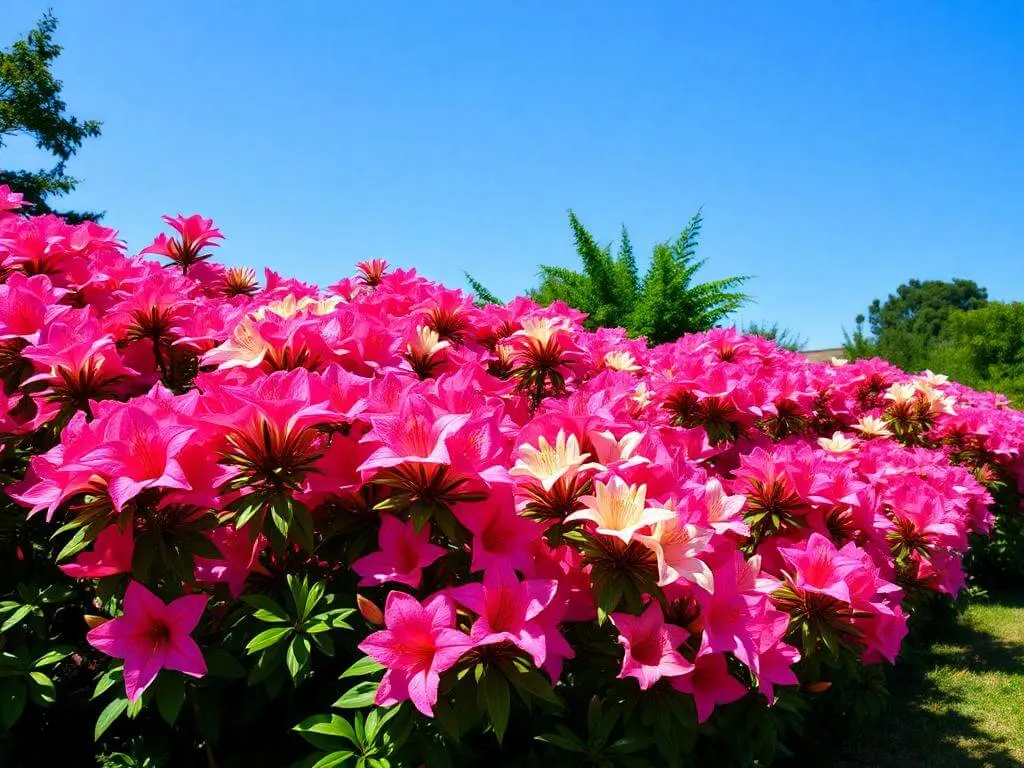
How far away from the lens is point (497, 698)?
111 cm

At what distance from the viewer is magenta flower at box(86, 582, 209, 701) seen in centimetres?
119

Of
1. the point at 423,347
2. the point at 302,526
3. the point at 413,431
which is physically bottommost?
the point at 302,526

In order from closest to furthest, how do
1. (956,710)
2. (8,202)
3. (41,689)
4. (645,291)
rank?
(41,689), (8,202), (956,710), (645,291)

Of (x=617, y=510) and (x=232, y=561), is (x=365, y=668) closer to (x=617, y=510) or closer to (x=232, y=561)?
(x=232, y=561)

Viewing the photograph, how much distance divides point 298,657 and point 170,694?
0.23 metres

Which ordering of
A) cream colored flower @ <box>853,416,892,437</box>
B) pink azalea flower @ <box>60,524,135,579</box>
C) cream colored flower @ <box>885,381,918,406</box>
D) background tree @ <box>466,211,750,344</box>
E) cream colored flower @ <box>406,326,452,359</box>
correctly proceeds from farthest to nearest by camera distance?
background tree @ <box>466,211,750,344</box>
cream colored flower @ <box>885,381,918,406</box>
cream colored flower @ <box>853,416,892,437</box>
cream colored flower @ <box>406,326,452,359</box>
pink azalea flower @ <box>60,524,135,579</box>

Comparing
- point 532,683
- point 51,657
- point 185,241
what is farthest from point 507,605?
point 185,241

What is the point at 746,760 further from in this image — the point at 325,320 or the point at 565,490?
the point at 325,320

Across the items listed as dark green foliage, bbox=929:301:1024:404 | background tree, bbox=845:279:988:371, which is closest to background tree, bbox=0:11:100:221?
dark green foliage, bbox=929:301:1024:404

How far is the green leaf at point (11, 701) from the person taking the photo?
1.38m

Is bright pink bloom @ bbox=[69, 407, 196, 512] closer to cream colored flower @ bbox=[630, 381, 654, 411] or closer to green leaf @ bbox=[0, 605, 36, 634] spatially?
green leaf @ bbox=[0, 605, 36, 634]

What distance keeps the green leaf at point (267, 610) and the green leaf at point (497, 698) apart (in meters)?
Answer: 0.42

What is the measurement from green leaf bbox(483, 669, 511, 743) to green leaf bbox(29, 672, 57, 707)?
993mm

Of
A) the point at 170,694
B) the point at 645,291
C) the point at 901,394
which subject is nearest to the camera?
the point at 170,694
